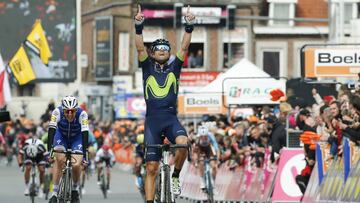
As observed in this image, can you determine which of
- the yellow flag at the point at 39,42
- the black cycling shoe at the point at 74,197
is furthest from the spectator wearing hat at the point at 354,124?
the yellow flag at the point at 39,42

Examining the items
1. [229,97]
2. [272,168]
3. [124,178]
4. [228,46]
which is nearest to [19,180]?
[124,178]

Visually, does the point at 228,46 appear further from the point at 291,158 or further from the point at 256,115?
the point at 291,158

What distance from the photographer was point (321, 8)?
8356 cm

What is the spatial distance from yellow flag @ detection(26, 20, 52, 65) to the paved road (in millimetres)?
7075

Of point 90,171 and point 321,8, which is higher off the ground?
point 321,8

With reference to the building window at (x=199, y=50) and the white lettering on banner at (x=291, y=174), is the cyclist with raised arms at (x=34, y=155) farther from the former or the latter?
the building window at (x=199, y=50)

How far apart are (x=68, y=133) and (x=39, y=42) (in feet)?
125

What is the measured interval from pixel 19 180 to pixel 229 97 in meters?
9.79

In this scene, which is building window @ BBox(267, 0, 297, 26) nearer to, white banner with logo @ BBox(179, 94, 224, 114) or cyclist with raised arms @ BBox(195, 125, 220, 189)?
white banner with logo @ BBox(179, 94, 224, 114)

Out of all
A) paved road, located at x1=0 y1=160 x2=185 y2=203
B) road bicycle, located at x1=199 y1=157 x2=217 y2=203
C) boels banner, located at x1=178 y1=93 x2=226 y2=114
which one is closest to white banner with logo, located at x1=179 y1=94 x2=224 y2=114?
boels banner, located at x1=178 y1=93 x2=226 y2=114

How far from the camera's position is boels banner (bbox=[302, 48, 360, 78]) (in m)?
28.7

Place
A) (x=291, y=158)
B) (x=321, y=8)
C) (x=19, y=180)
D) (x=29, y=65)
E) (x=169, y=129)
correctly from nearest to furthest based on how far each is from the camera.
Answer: (x=169, y=129)
(x=291, y=158)
(x=19, y=180)
(x=29, y=65)
(x=321, y=8)

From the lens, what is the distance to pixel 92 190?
136 feet

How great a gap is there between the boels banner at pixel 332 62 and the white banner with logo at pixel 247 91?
415 inches
